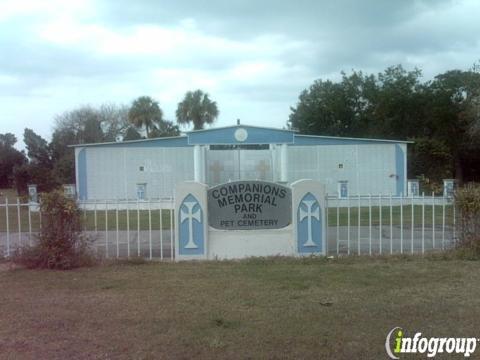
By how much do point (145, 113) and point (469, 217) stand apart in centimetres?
4823

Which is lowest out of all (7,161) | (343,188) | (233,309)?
(233,309)

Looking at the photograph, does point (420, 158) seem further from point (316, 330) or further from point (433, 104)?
point (316, 330)

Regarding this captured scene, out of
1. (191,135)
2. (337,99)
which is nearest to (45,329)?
(191,135)

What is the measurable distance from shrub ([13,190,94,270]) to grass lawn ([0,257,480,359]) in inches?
12.1

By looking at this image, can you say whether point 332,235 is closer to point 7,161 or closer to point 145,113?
point 145,113

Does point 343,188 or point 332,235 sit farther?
point 343,188

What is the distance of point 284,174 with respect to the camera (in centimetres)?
2936

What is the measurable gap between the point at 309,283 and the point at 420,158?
35.7 meters

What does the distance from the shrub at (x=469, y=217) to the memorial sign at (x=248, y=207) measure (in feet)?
9.15

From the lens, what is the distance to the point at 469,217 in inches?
371

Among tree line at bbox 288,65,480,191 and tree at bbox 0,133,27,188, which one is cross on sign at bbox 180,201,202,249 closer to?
tree line at bbox 288,65,480,191

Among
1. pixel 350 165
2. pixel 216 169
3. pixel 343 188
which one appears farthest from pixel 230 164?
pixel 343 188

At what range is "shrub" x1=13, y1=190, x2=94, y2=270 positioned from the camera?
28.9ft

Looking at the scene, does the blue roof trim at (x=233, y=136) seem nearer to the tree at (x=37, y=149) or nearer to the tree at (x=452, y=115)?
the tree at (x=452, y=115)
